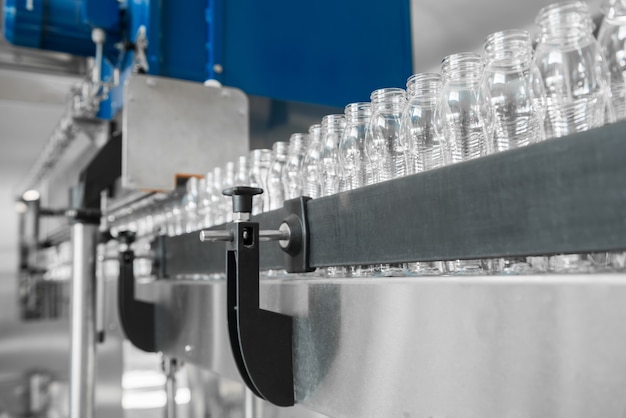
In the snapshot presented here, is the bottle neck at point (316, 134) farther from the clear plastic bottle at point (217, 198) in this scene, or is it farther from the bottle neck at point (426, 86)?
the clear plastic bottle at point (217, 198)

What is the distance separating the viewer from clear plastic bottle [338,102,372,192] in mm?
803

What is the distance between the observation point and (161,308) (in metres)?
1.36

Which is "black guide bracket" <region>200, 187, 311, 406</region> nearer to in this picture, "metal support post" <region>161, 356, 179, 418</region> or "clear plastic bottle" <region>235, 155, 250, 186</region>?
"clear plastic bottle" <region>235, 155, 250, 186</region>

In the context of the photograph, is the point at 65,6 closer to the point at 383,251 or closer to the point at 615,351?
the point at 383,251

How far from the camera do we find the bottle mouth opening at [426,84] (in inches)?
26.9

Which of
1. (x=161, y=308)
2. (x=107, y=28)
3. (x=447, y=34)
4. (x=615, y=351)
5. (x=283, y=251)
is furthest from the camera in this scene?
(x=447, y=34)

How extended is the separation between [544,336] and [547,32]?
273mm

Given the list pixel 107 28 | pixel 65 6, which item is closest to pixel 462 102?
pixel 107 28

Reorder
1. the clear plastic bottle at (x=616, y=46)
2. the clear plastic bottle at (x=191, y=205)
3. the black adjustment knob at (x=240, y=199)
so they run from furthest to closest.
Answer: the clear plastic bottle at (x=191, y=205), the black adjustment knob at (x=240, y=199), the clear plastic bottle at (x=616, y=46)

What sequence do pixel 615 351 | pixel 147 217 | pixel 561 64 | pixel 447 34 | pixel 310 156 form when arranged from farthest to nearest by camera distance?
1. pixel 447 34
2. pixel 147 217
3. pixel 310 156
4. pixel 561 64
5. pixel 615 351

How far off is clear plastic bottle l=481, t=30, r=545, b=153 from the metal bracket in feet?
3.39

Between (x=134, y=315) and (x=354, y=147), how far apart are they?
2.76ft

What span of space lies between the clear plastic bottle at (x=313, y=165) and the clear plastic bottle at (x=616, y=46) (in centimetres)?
43

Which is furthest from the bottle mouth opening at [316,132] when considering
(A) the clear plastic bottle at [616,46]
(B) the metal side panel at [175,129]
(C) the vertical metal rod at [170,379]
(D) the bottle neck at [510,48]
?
(C) the vertical metal rod at [170,379]
